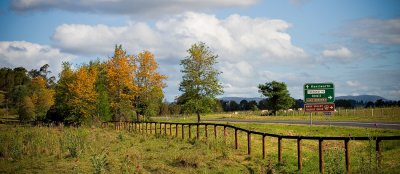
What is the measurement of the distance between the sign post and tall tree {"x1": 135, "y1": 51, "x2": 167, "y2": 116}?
2749 cm

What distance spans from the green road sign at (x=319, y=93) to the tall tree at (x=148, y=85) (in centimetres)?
2748

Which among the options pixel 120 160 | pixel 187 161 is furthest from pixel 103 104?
pixel 187 161

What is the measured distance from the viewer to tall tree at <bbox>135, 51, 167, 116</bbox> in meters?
56.5

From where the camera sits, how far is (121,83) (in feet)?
180

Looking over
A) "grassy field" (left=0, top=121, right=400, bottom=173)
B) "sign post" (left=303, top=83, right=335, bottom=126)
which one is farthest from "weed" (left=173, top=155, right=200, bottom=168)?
"sign post" (left=303, top=83, right=335, bottom=126)

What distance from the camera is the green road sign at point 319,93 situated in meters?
34.5

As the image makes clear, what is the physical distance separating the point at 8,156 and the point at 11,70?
542ft

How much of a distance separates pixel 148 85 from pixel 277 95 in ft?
117

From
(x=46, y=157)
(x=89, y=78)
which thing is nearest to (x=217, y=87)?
(x=89, y=78)

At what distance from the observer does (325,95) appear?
3462 cm

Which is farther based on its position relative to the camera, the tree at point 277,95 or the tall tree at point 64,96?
the tree at point 277,95

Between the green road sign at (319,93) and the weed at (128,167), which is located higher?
the green road sign at (319,93)

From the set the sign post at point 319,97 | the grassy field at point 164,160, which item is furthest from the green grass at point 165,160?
the sign post at point 319,97

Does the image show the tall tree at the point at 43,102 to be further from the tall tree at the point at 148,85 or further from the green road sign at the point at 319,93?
the green road sign at the point at 319,93
